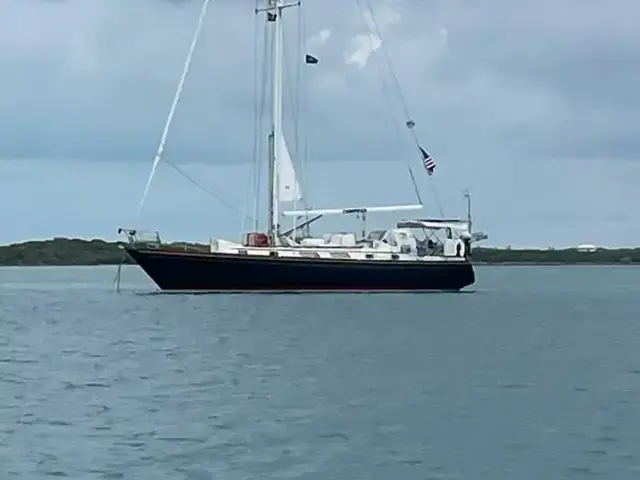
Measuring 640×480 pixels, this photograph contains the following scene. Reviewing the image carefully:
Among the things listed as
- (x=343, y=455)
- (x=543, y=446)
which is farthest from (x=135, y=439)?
(x=543, y=446)

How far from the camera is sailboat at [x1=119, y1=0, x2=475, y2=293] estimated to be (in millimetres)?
78625

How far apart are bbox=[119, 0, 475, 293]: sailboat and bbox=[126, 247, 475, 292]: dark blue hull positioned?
0.05 meters

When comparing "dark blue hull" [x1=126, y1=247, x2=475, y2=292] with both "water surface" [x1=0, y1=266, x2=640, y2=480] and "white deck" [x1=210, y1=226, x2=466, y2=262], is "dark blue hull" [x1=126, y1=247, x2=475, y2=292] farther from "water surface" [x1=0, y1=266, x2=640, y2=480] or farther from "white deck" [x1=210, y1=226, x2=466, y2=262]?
"water surface" [x1=0, y1=266, x2=640, y2=480]

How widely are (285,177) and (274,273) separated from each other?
17.9 ft

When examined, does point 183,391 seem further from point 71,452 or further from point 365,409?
point 71,452

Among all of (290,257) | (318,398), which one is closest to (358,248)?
(290,257)

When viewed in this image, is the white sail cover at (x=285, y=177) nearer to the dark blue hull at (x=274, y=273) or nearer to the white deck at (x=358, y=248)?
the white deck at (x=358, y=248)

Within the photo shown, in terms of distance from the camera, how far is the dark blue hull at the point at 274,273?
258 ft

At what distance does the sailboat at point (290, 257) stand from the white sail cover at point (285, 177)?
0.17 feet

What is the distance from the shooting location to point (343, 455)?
28.9 meters

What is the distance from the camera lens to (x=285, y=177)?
81938 mm

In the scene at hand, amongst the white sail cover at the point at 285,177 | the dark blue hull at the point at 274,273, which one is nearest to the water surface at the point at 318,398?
the dark blue hull at the point at 274,273

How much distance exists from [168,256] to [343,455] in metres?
50.5

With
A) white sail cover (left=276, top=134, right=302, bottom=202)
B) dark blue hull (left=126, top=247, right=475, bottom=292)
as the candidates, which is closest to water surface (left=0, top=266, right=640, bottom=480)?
dark blue hull (left=126, top=247, right=475, bottom=292)
